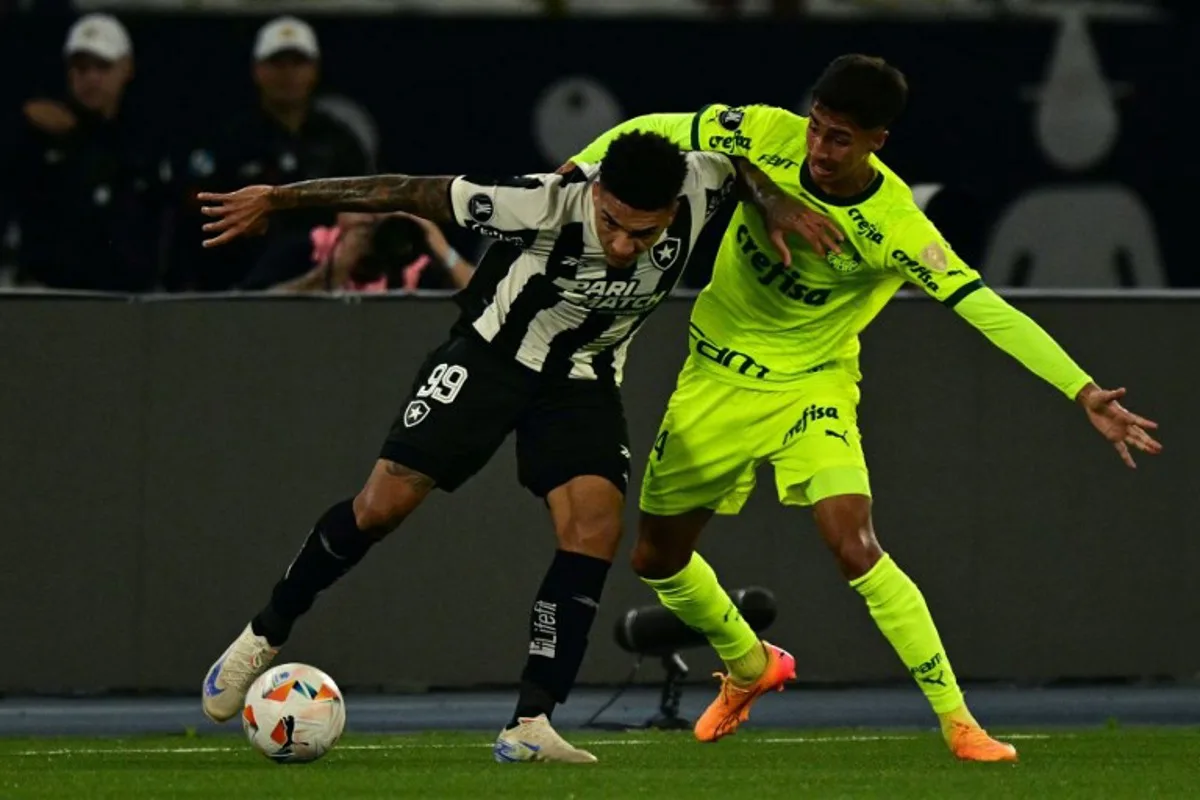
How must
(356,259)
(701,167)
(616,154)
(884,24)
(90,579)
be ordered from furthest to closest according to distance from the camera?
(884,24), (356,259), (90,579), (701,167), (616,154)

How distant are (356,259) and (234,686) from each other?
3.51m

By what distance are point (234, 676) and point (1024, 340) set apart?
9.12 ft

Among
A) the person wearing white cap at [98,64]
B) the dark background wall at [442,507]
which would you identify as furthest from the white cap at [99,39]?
the dark background wall at [442,507]

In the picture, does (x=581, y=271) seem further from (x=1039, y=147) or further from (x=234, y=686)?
(x=1039, y=147)

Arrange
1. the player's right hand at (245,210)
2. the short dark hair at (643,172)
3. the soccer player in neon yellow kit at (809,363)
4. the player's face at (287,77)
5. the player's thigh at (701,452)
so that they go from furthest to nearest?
the player's face at (287,77) → the player's thigh at (701,452) → the soccer player in neon yellow kit at (809,363) → the player's right hand at (245,210) → the short dark hair at (643,172)

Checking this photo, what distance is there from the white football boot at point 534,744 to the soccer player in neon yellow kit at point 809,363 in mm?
1134

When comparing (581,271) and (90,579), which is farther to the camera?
(90,579)

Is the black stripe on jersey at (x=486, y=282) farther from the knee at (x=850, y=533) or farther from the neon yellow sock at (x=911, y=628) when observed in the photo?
→ the neon yellow sock at (x=911, y=628)

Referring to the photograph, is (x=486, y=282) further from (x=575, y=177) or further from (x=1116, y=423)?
(x=1116, y=423)

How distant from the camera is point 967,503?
1197 centimetres

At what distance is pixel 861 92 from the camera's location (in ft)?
28.6

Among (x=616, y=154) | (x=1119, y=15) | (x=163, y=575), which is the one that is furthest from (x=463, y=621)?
(x=1119, y=15)

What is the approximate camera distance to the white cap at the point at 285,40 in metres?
12.9

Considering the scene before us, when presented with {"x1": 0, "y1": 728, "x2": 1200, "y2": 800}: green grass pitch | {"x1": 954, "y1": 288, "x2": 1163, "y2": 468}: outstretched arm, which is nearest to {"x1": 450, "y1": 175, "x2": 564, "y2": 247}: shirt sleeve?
{"x1": 954, "y1": 288, "x2": 1163, "y2": 468}: outstretched arm
